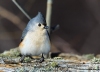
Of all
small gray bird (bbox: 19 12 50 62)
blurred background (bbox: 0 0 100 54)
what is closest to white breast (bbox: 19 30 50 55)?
small gray bird (bbox: 19 12 50 62)

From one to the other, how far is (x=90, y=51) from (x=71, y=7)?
34.1 inches

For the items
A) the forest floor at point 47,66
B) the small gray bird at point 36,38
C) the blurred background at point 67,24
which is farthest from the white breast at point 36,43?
the blurred background at point 67,24

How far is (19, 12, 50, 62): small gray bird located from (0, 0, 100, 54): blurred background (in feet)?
9.80

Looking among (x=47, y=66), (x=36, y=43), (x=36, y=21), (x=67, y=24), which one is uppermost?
(x=67, y=24)

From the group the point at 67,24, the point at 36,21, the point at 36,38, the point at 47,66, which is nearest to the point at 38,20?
the point at 36,21

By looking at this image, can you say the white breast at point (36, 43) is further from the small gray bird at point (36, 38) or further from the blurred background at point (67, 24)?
the blurred background at point (67, 24)

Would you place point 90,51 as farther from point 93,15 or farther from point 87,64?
point 87,64

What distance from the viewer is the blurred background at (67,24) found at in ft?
22.3

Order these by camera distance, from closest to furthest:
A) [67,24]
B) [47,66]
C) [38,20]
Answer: [47,66] < [38,20] < [67,24]

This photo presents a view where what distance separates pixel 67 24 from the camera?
23.4 ft

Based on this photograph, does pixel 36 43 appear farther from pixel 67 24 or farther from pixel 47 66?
pixel 67 24

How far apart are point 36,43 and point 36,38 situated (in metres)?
0.04

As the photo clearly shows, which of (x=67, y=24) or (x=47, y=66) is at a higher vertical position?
(x=67, y=24)

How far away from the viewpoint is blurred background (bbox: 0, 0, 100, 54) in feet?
22.3
